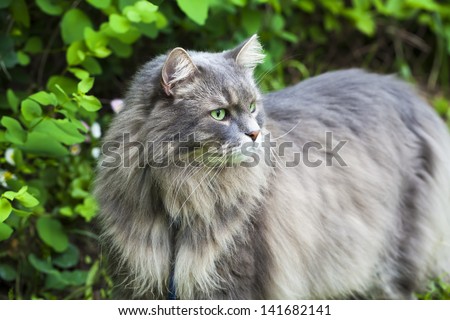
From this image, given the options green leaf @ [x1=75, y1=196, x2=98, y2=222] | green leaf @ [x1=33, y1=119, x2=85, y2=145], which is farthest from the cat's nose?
green leaf @ [x1=75, y1=196, x2=98, y2=222]

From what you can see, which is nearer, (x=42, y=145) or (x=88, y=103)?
(x=88, y=103)

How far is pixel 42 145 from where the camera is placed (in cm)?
307

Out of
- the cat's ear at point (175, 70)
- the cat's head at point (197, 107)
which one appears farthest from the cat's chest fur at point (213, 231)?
the cat's ear at point (175, 70)

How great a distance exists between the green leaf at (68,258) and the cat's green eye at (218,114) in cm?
138

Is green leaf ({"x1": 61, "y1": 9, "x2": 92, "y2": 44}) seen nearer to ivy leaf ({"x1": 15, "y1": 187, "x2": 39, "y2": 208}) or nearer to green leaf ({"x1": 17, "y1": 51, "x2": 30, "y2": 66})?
green leaf ({"x1": 17, "y1": 51, "x2": 30, "y2": 66})

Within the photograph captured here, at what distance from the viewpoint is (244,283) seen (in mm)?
2875

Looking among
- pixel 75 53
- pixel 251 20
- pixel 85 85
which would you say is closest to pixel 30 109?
pixel 85 85

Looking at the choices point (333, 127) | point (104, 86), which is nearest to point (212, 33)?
point (104, 86)

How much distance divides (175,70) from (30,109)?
0.72 meters

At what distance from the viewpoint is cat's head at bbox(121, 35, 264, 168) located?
8.66ft

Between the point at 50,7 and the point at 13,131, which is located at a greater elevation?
the point at 50,7

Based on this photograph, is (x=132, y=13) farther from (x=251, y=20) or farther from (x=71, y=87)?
(x=251, y=20)

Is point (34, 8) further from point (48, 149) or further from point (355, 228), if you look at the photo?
point (355, 228)

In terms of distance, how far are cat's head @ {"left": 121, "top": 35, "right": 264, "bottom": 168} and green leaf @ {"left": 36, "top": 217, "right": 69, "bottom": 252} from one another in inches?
40.6
